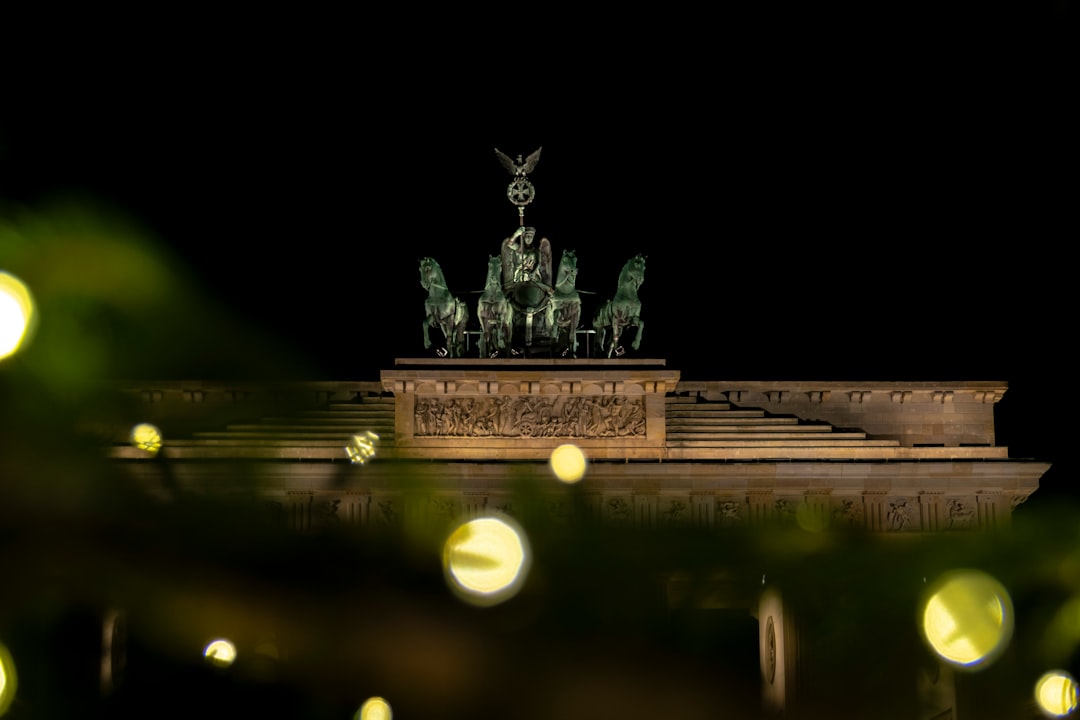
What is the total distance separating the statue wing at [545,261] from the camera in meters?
29.1

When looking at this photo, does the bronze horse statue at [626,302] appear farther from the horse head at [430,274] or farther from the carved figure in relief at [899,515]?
the carved figure in relief at [899,515]

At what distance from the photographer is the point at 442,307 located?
28.3 metres

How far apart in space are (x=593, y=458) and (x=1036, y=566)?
7994 mm

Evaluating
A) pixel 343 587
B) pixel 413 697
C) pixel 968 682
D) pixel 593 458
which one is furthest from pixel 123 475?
pixel 968 682

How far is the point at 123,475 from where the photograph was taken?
1064 inches

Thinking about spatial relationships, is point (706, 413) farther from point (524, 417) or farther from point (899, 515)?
point (899, 515)

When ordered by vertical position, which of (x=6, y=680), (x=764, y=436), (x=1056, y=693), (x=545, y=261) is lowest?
(x=1056, y=693)

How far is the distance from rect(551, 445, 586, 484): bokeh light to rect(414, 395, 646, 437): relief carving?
0.41 metres

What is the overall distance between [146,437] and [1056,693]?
54.1 feet

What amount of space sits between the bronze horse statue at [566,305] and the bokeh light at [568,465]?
224cm

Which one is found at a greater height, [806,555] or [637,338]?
[637,338]

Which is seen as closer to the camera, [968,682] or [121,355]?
[968,682]

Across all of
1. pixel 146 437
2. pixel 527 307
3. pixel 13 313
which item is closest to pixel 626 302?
pixel 527 307

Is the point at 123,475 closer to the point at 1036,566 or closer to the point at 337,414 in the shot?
the point at 337,414
